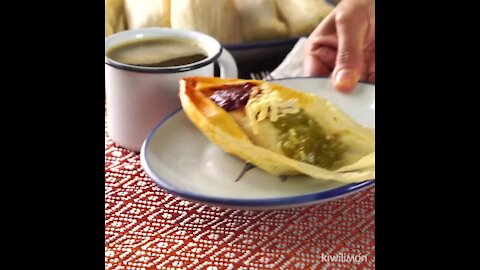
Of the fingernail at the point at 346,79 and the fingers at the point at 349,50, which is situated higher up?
the fingers at the point at 349,50

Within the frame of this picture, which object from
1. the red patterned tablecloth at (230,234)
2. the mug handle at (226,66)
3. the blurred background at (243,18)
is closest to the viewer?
the red patterned tablecloth at (230,234)

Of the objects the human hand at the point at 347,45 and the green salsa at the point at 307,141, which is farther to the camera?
the human hand at the point at 347,45

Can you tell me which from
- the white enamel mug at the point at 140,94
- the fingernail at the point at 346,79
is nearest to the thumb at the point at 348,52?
the fingernail at the point at 346,79

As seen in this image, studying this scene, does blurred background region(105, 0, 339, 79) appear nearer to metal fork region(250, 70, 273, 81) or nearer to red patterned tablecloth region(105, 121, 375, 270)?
metal fork region(250, 70, 273, 81)

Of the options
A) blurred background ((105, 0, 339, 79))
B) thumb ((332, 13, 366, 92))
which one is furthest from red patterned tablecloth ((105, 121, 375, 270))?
blurred background ((105, 0, 339, 79))

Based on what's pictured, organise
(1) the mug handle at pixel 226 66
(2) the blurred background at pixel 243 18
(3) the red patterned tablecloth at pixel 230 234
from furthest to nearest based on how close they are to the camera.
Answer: (2) the blurred background at pixel 243 18 < (1) the mug handle at pixel 226 66 < (3) the red patterned tablecloth at pixel 230 234

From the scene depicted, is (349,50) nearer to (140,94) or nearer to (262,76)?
(262,76)

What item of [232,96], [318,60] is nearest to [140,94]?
[232,96]

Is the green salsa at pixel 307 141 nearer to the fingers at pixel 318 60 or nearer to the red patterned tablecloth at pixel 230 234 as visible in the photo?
the red patterned tablecloth at pixel 230 234

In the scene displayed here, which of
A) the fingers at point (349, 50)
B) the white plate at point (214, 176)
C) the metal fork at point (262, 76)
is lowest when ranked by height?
the metal fork at point (262, 76)
